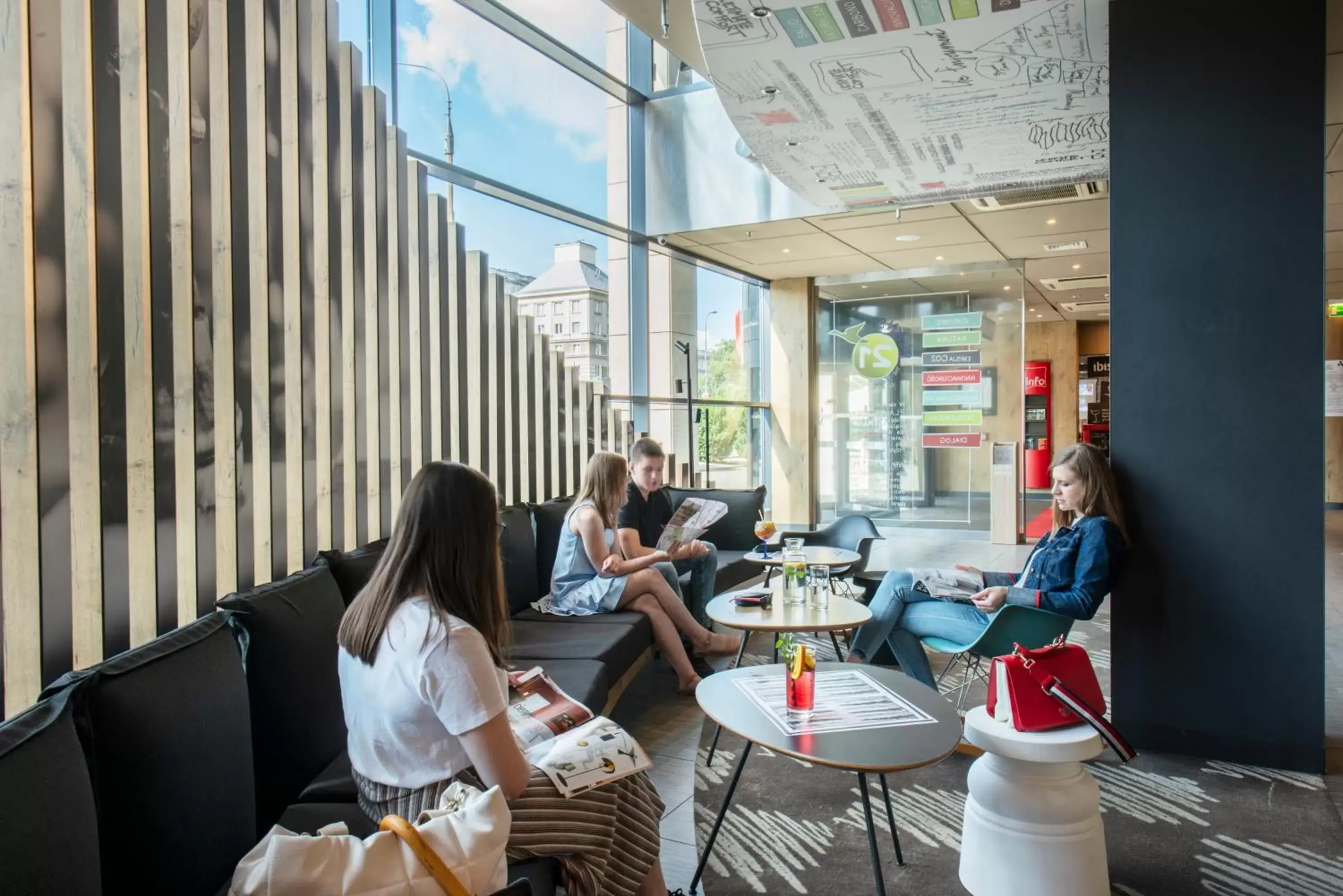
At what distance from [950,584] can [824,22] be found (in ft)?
7.81

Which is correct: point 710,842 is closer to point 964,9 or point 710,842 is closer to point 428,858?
point 428,858

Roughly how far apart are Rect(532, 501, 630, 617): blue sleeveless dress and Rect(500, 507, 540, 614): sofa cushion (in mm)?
113

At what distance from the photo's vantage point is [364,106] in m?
3.68

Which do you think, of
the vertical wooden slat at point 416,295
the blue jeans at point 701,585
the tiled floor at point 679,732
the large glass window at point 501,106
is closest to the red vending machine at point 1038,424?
the tiled floor at point 679,732

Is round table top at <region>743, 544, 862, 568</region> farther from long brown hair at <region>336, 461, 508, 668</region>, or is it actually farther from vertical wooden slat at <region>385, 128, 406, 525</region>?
long brown hair at <region>336, 461, 508, 668</region>

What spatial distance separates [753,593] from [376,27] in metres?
3.63

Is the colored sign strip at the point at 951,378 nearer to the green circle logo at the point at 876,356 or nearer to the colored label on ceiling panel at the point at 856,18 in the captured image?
the green circle logo at the point at 876,356

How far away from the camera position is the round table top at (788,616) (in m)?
3.46

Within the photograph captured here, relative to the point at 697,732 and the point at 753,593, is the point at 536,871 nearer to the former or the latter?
the point at 697,732

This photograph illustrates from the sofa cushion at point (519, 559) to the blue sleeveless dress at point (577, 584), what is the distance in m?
0.11

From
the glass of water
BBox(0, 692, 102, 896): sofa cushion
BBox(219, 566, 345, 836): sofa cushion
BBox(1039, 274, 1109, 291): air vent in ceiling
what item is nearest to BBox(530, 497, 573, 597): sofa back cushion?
the glass of water

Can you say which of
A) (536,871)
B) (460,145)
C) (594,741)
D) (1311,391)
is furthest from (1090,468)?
(460,145)

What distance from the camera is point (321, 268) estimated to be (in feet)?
10.9

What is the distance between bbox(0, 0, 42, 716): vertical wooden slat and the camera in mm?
2000
